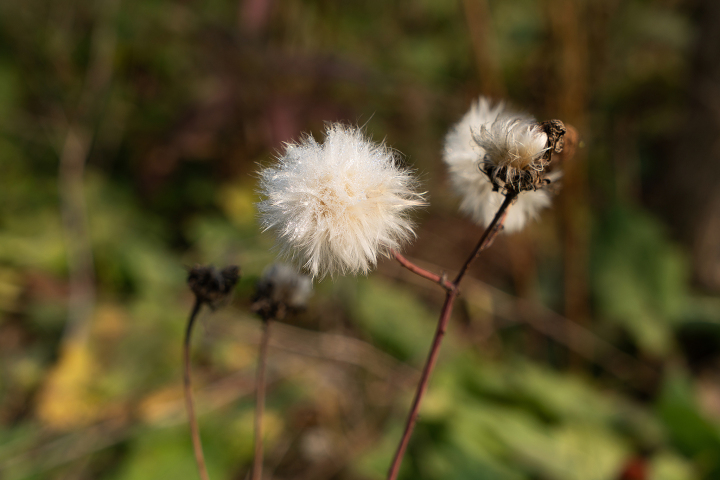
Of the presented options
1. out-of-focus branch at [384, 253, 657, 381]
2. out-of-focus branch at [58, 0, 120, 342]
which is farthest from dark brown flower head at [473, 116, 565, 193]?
out-of-focus branch at [58, 0, 120, 342]

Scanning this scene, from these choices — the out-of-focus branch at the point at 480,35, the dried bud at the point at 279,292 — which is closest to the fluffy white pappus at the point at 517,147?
the dried bud at the point at 279,292

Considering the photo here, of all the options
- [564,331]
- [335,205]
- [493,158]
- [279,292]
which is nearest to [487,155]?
[493,158]

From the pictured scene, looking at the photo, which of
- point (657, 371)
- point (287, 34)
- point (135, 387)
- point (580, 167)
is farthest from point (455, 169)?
point (287, 34)

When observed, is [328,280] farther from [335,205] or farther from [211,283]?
[335,205]

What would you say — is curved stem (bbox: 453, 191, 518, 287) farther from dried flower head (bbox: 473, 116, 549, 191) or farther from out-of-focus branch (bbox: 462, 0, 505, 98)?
out-of-focus branch (bbox: 462, 0, 505, 98)

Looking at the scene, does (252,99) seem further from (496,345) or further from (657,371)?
(657,371)
